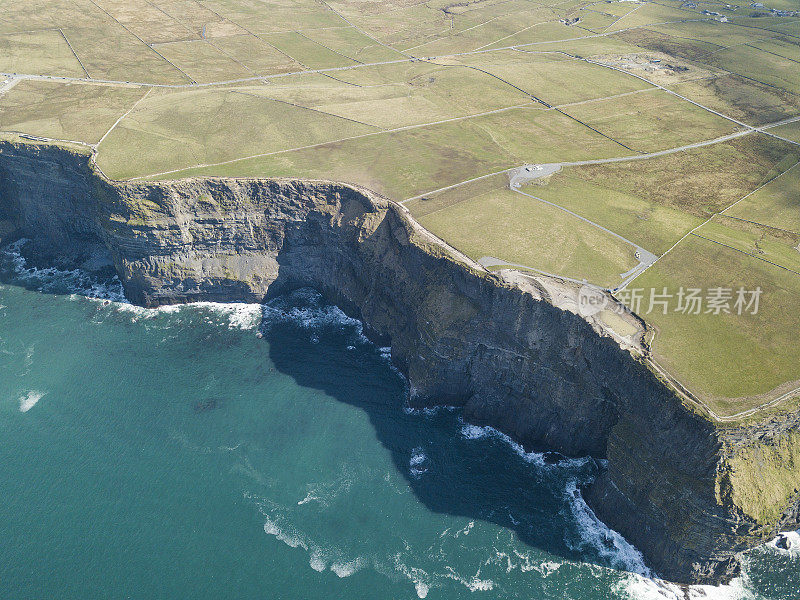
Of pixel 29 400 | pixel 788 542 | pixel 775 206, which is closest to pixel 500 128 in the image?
pixel 775 206

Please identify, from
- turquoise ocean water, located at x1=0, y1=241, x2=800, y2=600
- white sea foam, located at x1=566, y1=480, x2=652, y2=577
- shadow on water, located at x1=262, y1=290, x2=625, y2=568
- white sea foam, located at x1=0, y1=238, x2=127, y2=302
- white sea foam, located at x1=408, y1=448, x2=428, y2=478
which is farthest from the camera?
white sea foam, located at x1=0, y1=238, x2=127, y2=302

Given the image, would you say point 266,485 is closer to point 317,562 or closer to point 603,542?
point 317,562

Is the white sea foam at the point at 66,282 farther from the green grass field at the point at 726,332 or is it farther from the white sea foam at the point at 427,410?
the green grass field at the point at 726,332

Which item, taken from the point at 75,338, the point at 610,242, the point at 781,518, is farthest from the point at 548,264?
the point at 75,338

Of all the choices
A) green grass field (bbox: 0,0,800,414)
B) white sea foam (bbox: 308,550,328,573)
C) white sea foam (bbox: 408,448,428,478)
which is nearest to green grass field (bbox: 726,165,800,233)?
green grass field (bbox: 0,0,800,414)

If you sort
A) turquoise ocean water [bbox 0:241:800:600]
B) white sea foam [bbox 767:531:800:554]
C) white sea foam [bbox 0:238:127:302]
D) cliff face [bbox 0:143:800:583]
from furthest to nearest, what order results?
1. white sea foam [bbox 0:238:127:302]
2. white sea foam [bbox 767:531:800:554]
3. turquoise ocean water [bbox 0:241:800:600]
4. cliff face [bbox 0:143:800:583]

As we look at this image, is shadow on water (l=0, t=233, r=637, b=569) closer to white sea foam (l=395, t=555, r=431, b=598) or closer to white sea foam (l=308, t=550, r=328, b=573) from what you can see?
white sea foam (l=395, t=555, r=431, b=598)

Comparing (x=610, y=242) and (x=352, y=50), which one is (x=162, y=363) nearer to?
(x=610, y=242)
